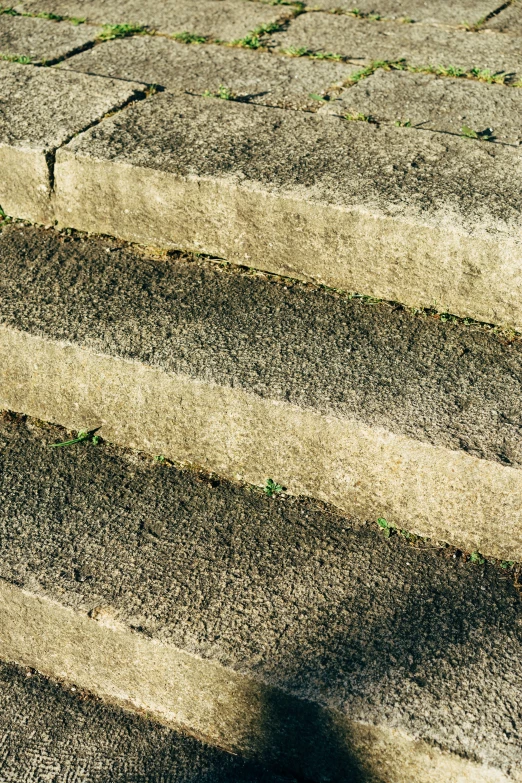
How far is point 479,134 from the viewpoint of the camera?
2.26 metres

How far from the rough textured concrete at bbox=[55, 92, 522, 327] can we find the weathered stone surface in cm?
68

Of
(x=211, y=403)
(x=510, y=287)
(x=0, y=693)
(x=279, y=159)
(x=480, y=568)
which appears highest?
(x=279, y=159)

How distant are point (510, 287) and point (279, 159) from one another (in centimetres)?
69

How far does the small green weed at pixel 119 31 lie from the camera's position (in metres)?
2.98

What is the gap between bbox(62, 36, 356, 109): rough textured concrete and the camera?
2535 mm

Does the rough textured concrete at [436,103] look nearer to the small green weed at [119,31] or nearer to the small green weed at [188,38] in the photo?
the small green weed at [188,38]

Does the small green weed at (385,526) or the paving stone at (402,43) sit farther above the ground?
the paving stone at (402,43)

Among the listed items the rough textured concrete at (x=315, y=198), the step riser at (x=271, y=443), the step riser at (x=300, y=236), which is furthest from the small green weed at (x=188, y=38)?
the step riser at (x=271, y=443)

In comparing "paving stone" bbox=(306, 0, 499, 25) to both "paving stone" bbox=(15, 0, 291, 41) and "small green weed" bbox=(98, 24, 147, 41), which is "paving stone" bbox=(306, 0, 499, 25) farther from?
"small green weed" bbox=(98, 24, 147, 41)

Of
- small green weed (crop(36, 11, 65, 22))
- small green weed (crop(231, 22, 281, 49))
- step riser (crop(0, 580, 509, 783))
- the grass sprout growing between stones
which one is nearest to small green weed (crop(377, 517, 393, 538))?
step riser (crop(0, 580, 509, 783))

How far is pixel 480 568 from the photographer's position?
5.64 ft

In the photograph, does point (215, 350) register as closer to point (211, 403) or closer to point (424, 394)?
point (211, 403)

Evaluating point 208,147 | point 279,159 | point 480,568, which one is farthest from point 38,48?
point 480,568

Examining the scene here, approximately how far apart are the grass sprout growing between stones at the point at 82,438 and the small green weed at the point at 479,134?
126 cm
